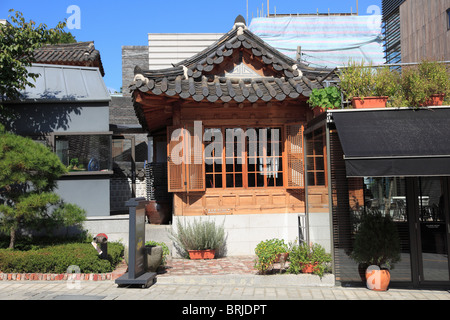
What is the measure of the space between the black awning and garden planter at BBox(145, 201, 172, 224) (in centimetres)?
648

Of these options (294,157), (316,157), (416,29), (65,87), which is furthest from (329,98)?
(416,29)

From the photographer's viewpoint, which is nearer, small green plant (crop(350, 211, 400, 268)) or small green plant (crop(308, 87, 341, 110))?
small green plant (crop(350, 211, 400, 268))

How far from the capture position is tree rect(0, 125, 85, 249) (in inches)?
356

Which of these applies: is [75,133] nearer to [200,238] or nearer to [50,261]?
[50,261]

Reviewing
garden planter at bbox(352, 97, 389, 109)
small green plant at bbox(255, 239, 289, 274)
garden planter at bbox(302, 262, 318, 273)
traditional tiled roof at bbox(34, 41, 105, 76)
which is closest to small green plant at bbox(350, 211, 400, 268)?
garden planter at bbox(302, 262, 318, 273)

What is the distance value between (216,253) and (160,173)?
3.61m

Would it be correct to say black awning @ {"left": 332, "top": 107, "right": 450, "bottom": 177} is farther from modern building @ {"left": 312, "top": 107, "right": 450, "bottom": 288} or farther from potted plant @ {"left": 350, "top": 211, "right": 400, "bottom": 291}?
potted plant @ {"left": 350, "top": 211, "right": 400, "bottom": 291}

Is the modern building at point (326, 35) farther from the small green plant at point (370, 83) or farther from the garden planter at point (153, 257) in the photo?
the garden planter at point (153, 257)

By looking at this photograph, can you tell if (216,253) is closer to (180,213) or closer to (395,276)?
(180,213)

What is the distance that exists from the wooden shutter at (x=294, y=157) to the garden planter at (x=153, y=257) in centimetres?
405

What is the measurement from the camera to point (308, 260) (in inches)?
348

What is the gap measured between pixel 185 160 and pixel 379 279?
548 centimetres

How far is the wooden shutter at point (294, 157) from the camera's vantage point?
1149cm

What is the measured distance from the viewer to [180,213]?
37.3 feet
